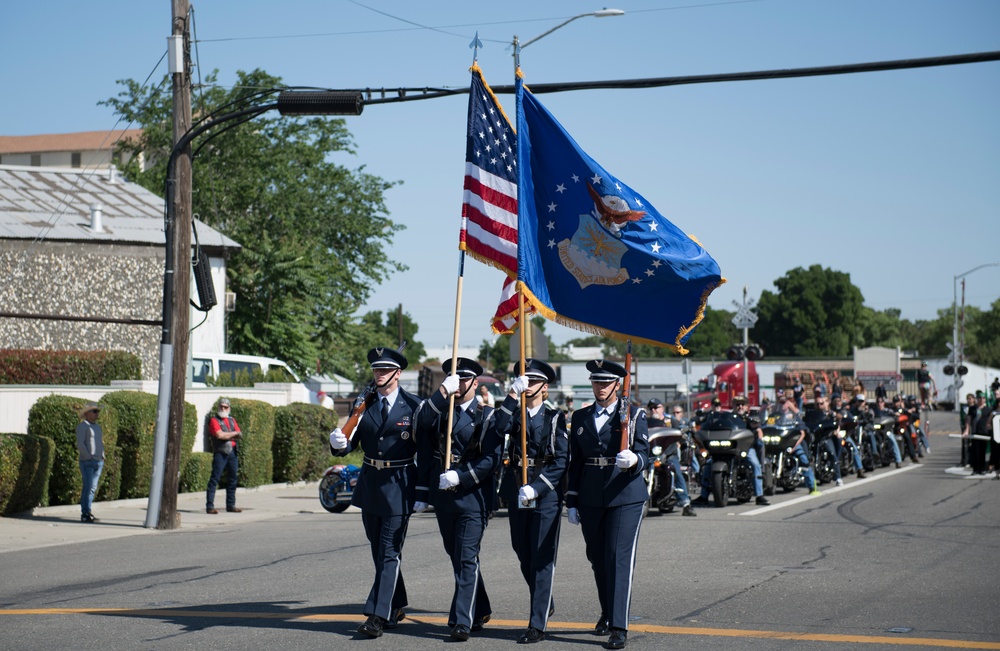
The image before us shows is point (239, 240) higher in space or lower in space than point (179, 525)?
higher

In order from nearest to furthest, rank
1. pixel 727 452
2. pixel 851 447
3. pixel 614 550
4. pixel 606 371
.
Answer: pixel 614 550 → pixel 606 371 → pixel 727 452 → pixel 851 447

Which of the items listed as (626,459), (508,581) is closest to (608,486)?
(626,459)

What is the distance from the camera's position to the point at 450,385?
27.5ft

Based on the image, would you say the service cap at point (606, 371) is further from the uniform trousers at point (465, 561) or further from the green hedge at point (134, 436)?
the green hedge at point (134, 436)

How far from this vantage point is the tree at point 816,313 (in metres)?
116

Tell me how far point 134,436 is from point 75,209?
15821 mm

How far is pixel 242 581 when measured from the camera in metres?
11.5

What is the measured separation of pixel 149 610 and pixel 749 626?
473cm

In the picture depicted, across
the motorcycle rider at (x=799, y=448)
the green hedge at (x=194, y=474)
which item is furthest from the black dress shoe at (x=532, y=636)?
the green hedge at (x=194, y=474)

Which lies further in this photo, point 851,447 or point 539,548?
point 851,447

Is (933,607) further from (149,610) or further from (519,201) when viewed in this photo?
(149,610)

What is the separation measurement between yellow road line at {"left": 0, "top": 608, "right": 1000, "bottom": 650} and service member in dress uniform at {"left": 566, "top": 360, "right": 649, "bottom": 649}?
1.66 feet

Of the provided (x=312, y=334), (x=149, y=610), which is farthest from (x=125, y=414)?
(x=312, y=334)

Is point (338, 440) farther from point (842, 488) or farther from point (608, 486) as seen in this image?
point (842, 488)
